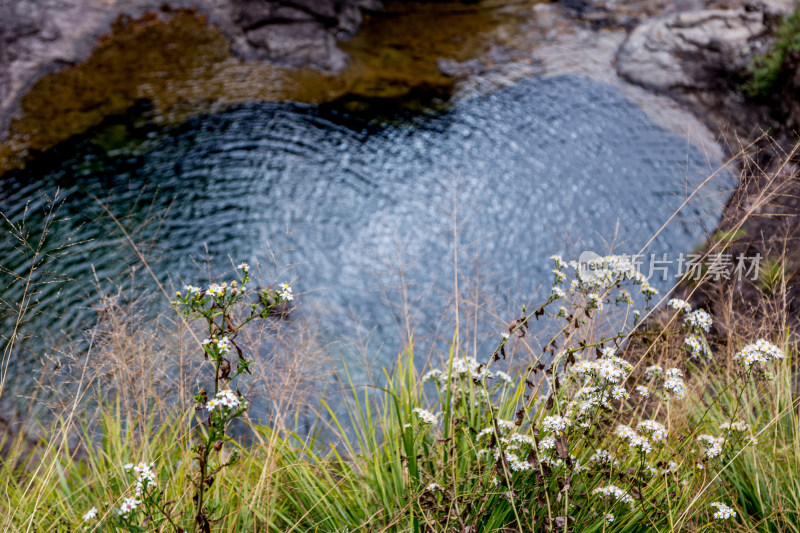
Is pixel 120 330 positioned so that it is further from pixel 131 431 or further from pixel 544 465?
pixel 544 465

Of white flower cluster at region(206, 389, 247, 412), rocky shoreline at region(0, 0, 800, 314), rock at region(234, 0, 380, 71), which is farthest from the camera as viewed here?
rock at region(234, 0, 380, 71)

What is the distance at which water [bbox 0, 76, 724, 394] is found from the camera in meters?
5.75

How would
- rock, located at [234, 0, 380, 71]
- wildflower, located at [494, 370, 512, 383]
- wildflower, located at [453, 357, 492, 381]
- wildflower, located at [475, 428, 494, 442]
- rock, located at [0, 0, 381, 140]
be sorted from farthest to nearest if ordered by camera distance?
rock, located at [234, 0, 380, 71]
rock, located at [0, 0, 381, 140]
wildflower, located at [494, 370, 512, 383]
wildflower, located at [453, 357, 492, 381]
wildflower, located at [475, 428, 494, 442]

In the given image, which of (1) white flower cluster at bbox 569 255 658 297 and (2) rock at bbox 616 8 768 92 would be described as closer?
(1) white flower cluster at bbox 569 255 658 297

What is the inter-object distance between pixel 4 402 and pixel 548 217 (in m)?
5.40

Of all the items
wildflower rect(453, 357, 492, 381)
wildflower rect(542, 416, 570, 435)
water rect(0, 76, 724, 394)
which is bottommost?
water rect(0, 76, 724, 394)

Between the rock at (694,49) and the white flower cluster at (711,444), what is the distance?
747 cm

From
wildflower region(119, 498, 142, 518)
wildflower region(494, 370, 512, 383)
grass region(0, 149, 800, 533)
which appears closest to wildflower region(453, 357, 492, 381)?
grass region(0, 149, 800, 533)

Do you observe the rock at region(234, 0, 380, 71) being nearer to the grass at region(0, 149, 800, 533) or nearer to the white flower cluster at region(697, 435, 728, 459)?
the grass at region(0, 149, 800, 533)

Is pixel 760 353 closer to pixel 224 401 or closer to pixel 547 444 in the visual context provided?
pixel 547 444

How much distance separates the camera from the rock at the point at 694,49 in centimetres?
810

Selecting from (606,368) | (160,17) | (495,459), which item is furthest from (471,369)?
(160,17)

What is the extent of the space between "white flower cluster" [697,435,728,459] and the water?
3.37 meters

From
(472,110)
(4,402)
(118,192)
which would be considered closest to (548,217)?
(472,110)
